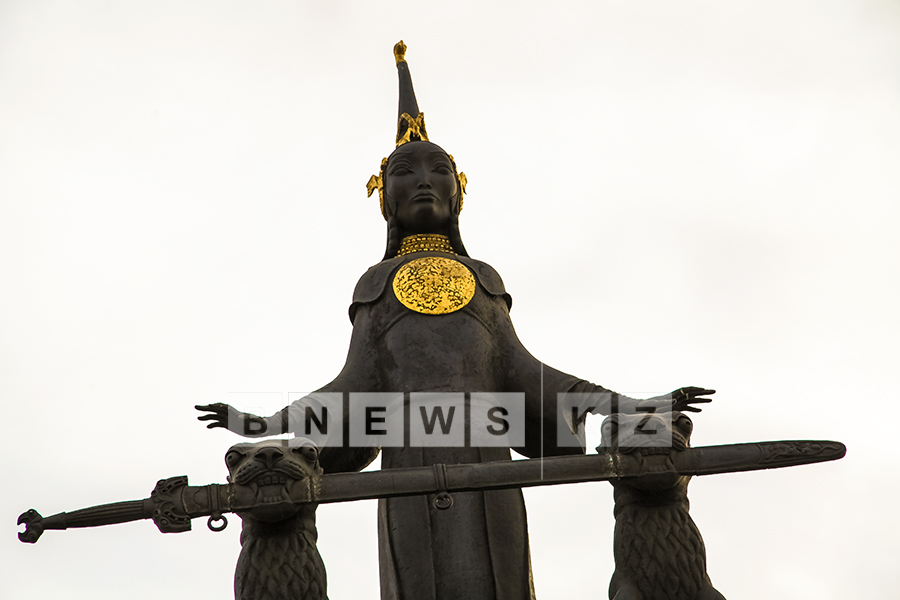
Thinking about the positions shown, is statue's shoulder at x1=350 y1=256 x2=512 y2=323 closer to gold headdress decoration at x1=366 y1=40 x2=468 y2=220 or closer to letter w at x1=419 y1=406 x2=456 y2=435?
gold headdress decoration at x1=366 y1=40 x2=468 y2=220

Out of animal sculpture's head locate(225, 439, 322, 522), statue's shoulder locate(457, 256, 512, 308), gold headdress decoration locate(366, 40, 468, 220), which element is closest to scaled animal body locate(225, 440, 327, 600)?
animal sculpture's head locate(225, 439, 322, 522)

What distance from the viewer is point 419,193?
11.6 meters

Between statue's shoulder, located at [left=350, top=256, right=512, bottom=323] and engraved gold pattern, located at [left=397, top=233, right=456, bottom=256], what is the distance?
0.80 ft

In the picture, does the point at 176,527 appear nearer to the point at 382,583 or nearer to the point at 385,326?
the point at 382,583

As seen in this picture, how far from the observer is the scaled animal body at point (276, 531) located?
26.8 feet

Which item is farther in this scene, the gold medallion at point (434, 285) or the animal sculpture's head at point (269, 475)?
the gold medallion at point (434, 285)

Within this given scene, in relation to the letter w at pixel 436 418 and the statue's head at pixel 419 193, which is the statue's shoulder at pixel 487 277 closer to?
the statue's head at pixel 419 193

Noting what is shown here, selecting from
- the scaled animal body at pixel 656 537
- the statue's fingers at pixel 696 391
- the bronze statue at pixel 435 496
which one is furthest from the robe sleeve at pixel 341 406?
the statue's fingers at pixel 696 391

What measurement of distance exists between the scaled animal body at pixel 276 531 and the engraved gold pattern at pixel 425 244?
3.52 m

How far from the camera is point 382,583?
9625 mm

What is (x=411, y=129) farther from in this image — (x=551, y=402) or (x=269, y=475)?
(x=269, y=475)

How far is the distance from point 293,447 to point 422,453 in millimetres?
1602

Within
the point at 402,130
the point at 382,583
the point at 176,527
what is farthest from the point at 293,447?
the point at 402,130

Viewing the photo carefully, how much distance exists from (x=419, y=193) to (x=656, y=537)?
4.59 metres
